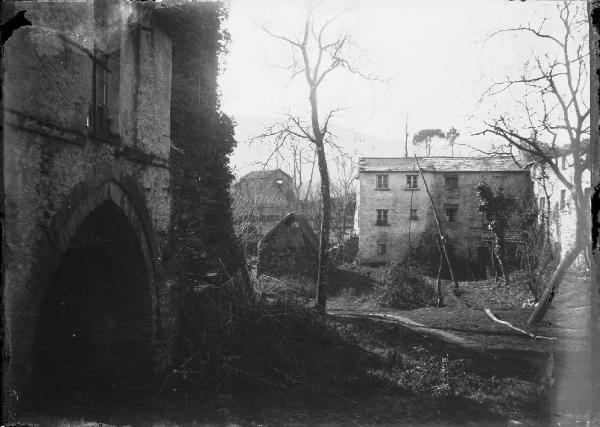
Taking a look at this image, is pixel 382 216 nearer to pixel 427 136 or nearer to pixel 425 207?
pixel 425 207

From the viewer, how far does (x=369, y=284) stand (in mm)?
24844

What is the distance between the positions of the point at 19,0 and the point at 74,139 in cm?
190

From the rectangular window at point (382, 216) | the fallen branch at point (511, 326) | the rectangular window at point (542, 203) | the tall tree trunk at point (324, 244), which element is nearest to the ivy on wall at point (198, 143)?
the tall tree trunk at point (324, 244)

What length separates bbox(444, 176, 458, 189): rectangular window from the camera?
32.5 meters

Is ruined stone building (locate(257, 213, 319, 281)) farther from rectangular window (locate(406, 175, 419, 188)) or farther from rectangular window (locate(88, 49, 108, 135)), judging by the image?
rectangular window (locate(88, 49, 108, 135))

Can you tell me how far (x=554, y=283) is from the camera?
46.4 ft

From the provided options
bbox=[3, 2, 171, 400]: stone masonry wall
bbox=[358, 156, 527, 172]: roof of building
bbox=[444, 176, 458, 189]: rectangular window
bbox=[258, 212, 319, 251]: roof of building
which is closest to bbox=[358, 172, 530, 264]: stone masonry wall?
bbox=[444, 176, 458, 189]: rectangular window

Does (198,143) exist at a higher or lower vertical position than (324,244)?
higher

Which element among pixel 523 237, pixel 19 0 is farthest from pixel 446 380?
pixel 523 237

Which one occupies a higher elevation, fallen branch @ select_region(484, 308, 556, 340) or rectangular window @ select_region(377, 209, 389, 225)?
rectangular window @ select_region(377, 209, 389, 225)

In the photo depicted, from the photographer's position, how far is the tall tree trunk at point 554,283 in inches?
532

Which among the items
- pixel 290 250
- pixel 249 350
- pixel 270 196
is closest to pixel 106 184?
pixel 249 350

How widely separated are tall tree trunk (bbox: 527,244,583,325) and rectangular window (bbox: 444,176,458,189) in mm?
18028

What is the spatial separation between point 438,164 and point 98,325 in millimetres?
28313
